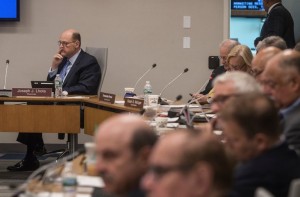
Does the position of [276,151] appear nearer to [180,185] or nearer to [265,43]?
[180,185]

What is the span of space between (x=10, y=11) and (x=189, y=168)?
6740mm

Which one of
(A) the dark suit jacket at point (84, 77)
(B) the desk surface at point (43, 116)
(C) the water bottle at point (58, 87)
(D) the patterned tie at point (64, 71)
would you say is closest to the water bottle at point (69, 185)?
(B) the desk surface at point (43, 116)

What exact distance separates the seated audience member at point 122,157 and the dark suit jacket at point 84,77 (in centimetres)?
482

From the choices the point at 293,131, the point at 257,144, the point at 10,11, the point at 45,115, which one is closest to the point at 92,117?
the point at 45,115

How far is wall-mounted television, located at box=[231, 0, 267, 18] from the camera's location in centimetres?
873

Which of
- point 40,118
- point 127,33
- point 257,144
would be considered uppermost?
point 127,33

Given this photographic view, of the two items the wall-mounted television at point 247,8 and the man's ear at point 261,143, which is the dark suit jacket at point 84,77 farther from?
the man's ear at point 261,143

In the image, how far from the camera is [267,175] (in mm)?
2402

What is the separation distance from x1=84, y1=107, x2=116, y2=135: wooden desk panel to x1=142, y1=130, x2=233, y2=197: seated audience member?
4.35 meters

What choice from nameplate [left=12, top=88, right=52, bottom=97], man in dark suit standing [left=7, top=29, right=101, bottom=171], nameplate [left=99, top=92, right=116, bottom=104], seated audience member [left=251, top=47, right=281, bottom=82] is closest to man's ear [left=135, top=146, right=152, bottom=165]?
seated audience member [left=251, top=47, right=281, bottom=82]

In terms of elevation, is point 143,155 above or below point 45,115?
above

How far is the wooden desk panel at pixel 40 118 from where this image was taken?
655 centimetres

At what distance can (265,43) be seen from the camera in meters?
5.25

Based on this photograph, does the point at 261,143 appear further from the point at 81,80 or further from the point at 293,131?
the point at 81,80
